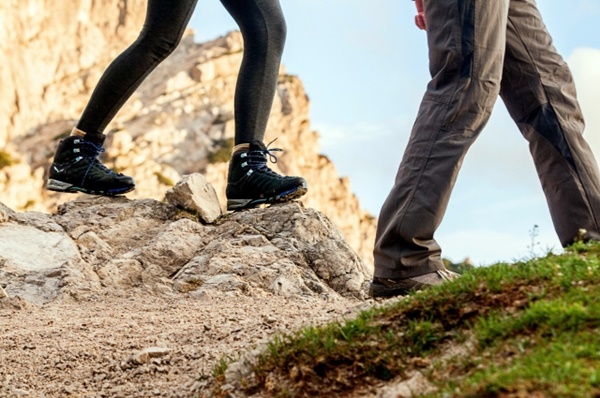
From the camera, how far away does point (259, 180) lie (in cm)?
821

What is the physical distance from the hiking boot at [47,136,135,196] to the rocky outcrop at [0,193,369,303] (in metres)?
0.47

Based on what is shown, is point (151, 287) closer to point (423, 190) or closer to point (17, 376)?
point (17, 376)

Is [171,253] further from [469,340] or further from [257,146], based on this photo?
[469,340]

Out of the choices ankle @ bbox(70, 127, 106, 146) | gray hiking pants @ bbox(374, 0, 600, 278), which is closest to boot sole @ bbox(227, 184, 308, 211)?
ankle @ bbox(70, 127, 106, 146)

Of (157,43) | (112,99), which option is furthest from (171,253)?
(157,43)

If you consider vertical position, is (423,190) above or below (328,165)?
below

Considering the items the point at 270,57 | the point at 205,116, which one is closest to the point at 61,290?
the point at 270,57

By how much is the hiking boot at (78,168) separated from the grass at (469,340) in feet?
14.5

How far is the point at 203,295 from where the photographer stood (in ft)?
24.7

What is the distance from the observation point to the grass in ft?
11.2

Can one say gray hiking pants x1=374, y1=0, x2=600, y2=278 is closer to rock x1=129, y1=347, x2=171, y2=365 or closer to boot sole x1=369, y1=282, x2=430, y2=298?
boot sole x1=369, y1=282, x2=430, y2=298

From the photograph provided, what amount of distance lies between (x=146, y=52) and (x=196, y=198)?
203 centimetres

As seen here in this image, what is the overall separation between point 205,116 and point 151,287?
287 feet

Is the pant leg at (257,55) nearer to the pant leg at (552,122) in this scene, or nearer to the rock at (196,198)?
the rock at (196,198)
